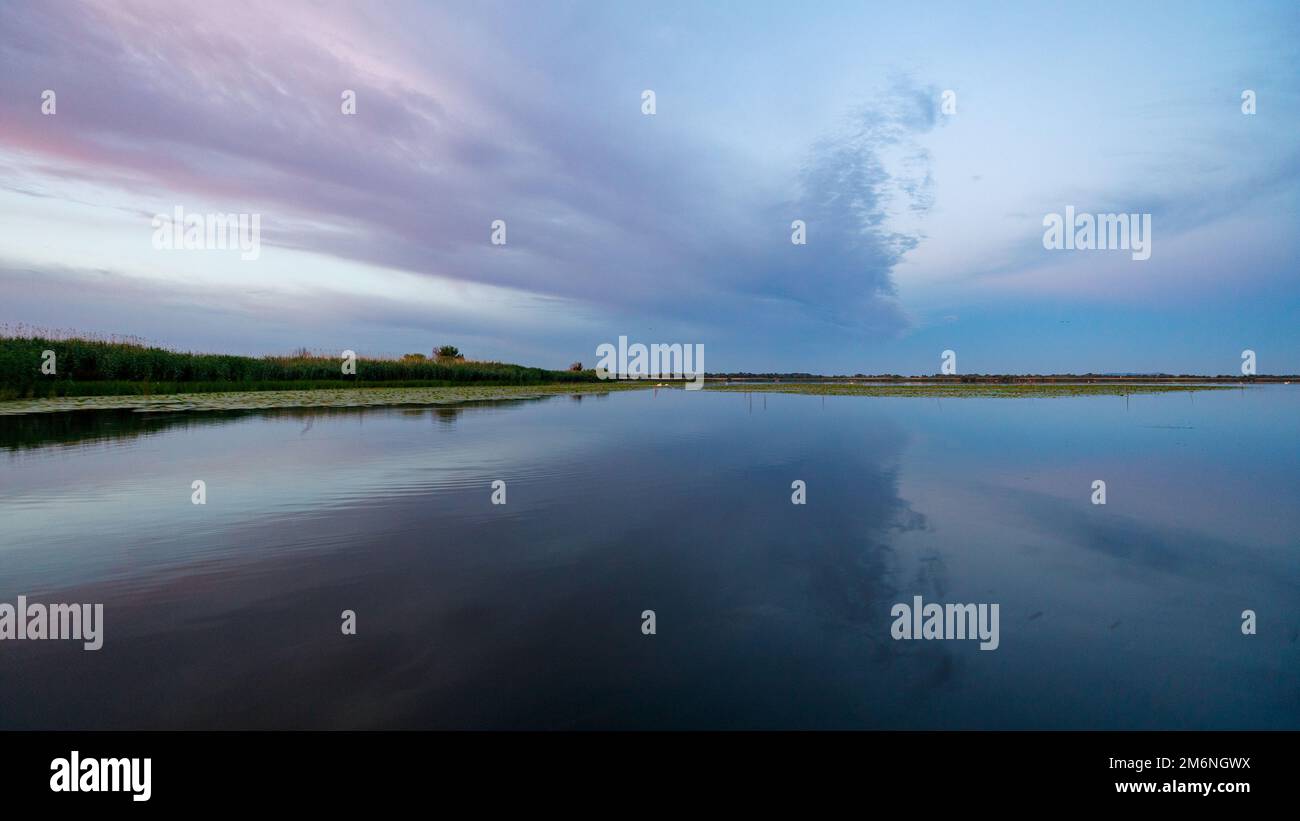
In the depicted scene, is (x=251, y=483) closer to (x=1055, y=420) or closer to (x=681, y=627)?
(x=681, y=627)

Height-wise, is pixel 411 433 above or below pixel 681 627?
above

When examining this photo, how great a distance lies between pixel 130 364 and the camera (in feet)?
125

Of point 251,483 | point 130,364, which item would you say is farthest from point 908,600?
point 130,364

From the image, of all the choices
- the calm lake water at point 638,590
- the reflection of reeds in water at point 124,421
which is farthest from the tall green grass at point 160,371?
the calm lake water at point 638,590

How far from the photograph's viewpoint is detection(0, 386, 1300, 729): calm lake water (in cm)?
447

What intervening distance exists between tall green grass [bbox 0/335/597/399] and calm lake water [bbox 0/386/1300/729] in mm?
24921

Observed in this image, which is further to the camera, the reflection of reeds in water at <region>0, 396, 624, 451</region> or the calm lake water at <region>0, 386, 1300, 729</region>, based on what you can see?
the reflection of reeds in water at <region>0, 396, 624, 451</region>
